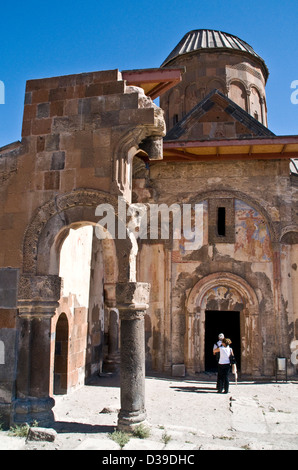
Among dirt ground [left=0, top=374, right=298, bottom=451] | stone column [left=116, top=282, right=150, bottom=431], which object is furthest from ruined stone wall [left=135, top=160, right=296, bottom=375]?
stone column [left=116, top=282, right=150, bottom=431]

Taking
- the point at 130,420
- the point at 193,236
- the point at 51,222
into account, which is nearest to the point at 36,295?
the point at 51,222

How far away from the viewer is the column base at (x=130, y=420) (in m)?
5.45

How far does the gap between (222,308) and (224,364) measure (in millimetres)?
3021

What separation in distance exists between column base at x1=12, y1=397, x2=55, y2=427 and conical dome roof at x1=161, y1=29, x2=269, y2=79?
1490cm

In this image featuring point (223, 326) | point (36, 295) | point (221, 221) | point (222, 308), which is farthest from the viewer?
point (223, 326)

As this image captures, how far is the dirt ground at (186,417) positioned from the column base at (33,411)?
221 mm

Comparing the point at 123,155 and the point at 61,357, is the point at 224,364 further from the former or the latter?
the point at 123,155

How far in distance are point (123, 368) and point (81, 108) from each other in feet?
12.8

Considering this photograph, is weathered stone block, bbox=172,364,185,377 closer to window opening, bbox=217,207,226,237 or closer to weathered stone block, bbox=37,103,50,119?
window opening, bbox=217,207,226,237

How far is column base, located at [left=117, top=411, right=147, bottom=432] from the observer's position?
5445 millimetres

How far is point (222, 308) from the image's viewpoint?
11.8m
